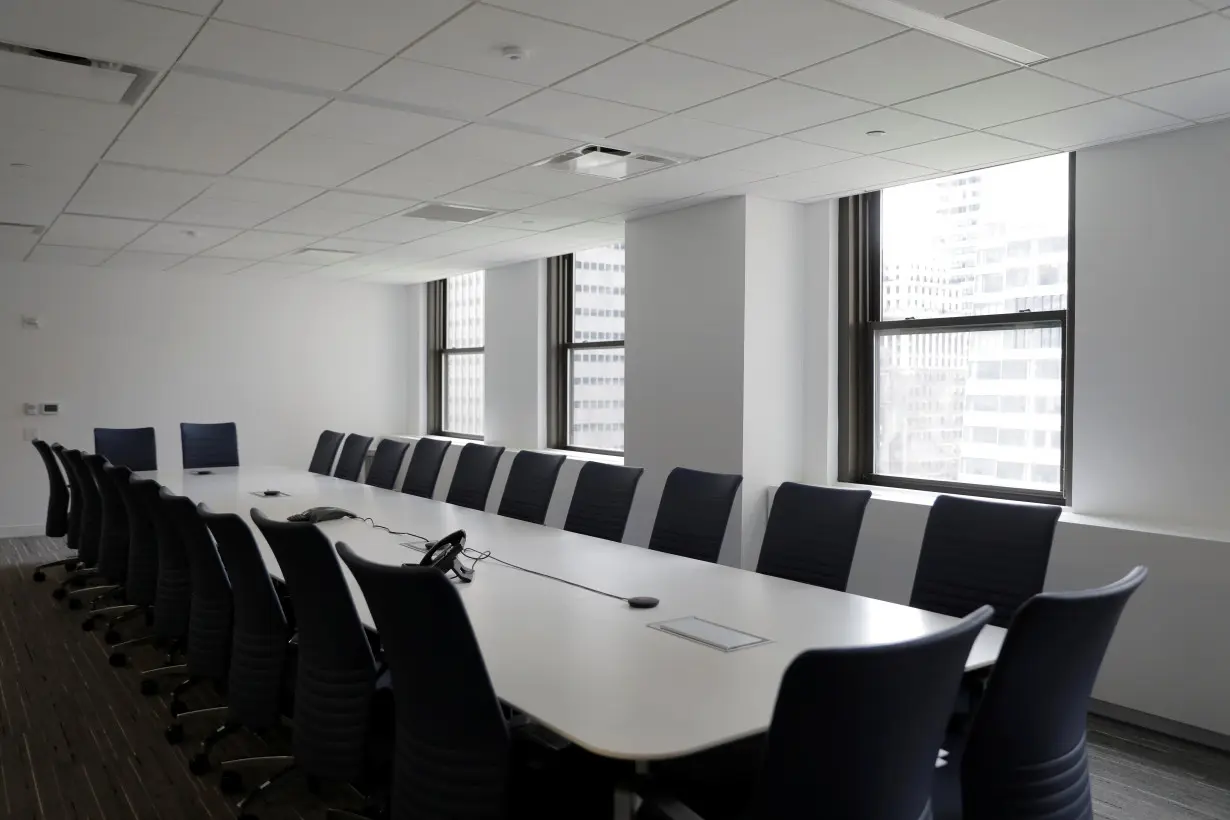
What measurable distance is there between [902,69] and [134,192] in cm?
489

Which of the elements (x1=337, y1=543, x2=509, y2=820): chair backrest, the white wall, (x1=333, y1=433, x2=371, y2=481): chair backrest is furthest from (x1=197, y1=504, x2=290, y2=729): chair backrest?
the white wall

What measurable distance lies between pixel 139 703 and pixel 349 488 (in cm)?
244

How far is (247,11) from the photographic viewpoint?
3.11 m

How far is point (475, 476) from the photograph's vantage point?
601 centimetres

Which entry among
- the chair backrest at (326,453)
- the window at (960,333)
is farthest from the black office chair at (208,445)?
the window at (960,333)

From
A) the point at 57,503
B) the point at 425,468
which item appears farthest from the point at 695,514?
the point at 57,503

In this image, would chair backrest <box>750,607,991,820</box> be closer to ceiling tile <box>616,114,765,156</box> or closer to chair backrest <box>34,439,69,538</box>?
ceiling tile <box>616,114,765,156</box>

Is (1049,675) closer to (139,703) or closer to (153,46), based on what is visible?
(153,46)

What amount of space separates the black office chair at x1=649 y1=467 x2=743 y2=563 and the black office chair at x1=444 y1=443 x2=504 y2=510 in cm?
→ 159

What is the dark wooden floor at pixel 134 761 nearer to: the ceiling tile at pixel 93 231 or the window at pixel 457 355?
the ceiling tile at pixel 93 231

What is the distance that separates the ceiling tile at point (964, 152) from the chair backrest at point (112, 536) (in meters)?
4.90

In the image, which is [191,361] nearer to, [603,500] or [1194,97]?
[603,500]

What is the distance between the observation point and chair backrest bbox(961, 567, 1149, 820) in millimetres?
1956

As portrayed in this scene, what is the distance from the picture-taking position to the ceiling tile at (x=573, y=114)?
407 centimetres
